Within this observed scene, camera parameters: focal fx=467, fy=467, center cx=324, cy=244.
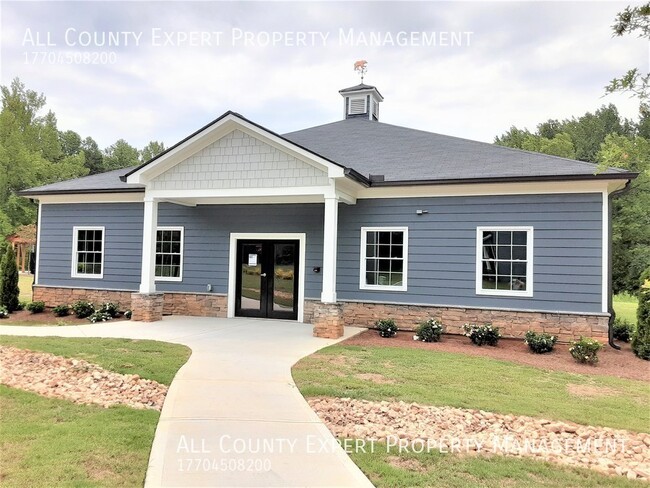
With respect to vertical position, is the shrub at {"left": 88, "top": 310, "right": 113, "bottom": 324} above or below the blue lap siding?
below

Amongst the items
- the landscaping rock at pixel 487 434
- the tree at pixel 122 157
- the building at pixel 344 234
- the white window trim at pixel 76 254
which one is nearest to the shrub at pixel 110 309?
the building at pixel 344 234

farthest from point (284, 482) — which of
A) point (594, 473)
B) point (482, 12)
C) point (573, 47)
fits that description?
point (573, 47)

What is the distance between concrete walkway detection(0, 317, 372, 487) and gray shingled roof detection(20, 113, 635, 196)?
4.70m

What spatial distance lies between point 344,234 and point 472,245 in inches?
117

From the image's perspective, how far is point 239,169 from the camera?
1037 cm

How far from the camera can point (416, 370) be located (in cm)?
685

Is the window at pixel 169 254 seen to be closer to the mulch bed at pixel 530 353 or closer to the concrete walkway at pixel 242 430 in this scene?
the concrete walkway at pixel 242 430

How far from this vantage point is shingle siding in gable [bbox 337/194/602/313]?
949cm

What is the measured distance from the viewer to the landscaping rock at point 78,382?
16.8 ft

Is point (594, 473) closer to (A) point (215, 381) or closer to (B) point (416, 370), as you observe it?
(B) point (416, 370)

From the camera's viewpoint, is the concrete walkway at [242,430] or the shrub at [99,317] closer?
the concrete walkway at [242,430]

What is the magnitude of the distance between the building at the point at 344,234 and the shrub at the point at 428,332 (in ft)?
2.37

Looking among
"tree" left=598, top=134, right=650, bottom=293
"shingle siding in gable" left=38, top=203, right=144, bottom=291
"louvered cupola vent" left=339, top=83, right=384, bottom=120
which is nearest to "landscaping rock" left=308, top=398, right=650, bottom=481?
"shingle siding in gable" left=38, top=203, right=144, bottom=291

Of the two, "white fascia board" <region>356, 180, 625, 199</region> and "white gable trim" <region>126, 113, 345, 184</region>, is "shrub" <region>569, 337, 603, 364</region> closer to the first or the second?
"white fascia board" <region>356, 180, 625, 199</region>
